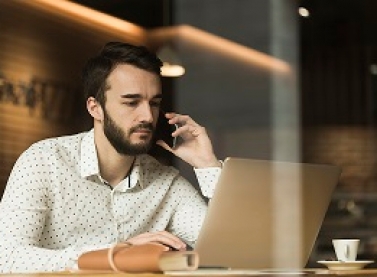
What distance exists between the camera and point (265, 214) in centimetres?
301

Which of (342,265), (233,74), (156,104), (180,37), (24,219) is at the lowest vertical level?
(342,265)

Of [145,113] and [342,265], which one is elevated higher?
[145,113]

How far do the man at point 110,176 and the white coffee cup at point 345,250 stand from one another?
43 cm

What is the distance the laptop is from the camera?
9.22 ft

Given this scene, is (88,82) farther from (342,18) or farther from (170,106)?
(342,18)

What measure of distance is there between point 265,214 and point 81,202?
590 millimetres

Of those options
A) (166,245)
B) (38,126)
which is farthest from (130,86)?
(166,245)

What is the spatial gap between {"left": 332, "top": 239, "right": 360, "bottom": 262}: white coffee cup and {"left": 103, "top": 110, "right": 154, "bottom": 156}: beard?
2.03 ft

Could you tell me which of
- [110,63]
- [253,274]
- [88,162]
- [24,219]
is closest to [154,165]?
[88,162]

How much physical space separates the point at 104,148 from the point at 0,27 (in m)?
0.61

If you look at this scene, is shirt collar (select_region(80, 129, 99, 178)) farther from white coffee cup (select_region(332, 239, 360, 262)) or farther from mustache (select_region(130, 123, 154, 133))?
white coffee cup (select_region(332, 239, 360, 262))

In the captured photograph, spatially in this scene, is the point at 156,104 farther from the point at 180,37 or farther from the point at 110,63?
the point at 180,37

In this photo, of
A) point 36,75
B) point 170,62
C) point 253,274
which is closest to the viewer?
point 253,274

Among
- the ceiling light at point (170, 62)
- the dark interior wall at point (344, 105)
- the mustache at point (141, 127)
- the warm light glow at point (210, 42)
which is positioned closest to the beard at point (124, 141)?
the mustache at point (141, 127)
